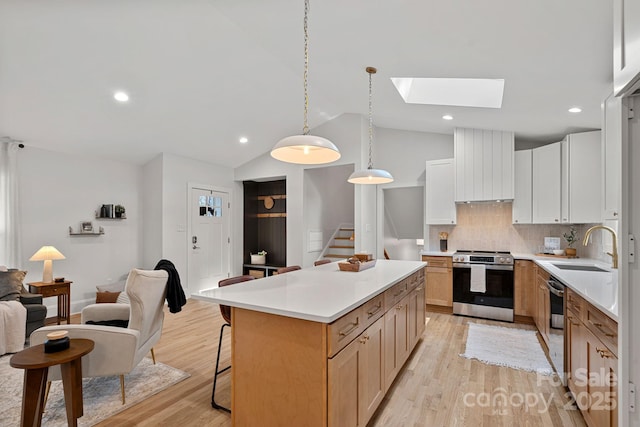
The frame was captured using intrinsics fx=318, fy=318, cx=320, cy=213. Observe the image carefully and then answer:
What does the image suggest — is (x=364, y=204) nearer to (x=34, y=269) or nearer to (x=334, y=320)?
(x=334, y=320)

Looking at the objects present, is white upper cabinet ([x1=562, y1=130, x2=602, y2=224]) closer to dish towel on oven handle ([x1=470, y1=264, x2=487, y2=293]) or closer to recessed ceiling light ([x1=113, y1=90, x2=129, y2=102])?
dish towel on oven handle ([x1=470, y1=264, x2=487, y2=293])

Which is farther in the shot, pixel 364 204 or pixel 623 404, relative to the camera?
pixel 364 204

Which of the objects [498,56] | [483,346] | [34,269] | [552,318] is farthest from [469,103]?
[34,269]

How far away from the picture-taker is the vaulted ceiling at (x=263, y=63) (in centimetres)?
216

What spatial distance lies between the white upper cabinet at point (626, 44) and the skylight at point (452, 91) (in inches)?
92.9

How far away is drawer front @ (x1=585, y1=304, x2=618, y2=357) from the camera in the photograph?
59.3 inches

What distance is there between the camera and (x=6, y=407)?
229 centimetres

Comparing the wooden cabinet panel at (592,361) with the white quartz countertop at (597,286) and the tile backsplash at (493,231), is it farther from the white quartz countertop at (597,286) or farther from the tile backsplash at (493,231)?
the tile backsplash at (493,231)

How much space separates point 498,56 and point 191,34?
2904 millimetres

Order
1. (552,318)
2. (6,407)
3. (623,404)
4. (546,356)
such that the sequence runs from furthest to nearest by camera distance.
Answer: (546,356) < (552,318) < (6,407) < (623,404)

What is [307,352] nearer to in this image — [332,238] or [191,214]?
[191,214]

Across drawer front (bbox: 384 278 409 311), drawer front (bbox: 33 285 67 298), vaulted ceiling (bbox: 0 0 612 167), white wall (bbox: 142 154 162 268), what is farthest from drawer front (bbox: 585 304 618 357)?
white wall (bbox: 142 154 162 268)

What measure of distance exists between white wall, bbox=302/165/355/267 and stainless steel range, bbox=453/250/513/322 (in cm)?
280

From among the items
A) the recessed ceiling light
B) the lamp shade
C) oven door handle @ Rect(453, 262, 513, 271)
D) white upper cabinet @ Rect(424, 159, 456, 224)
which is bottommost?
oven door handle @ Rect(453, 262, 513, 271)
